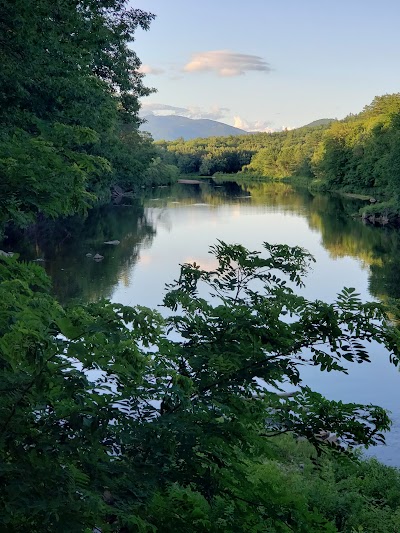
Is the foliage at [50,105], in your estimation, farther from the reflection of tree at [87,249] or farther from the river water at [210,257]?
the reflection of tree at [87,249]

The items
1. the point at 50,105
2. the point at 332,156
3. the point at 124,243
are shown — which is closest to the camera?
the point at 50,105

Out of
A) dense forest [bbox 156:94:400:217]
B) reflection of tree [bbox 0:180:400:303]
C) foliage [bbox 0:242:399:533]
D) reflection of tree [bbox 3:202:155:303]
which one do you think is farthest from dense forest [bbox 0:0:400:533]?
dense forest [bbox 156:94:400:217]

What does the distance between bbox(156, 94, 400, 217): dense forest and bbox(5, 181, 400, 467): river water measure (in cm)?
705

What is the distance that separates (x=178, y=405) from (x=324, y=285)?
20.4m

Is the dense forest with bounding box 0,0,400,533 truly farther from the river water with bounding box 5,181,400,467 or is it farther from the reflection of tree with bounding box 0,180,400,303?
the reflection of tree with bounding box 0,180,400,303

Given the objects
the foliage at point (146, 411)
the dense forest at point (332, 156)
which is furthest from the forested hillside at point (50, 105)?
the dense forest at point (332, 156)

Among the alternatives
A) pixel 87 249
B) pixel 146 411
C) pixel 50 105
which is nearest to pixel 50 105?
pixel 50 105

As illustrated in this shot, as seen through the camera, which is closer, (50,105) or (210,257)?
Answer: (50,105)

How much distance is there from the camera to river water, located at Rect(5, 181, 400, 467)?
14.3 meters

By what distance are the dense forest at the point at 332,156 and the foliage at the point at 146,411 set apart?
Result: 138ft

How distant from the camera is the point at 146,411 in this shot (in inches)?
139

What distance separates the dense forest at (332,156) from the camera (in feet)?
177

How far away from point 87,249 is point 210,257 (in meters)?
6.62

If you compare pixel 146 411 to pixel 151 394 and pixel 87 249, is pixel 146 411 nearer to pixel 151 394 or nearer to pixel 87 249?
pixel 151 394
